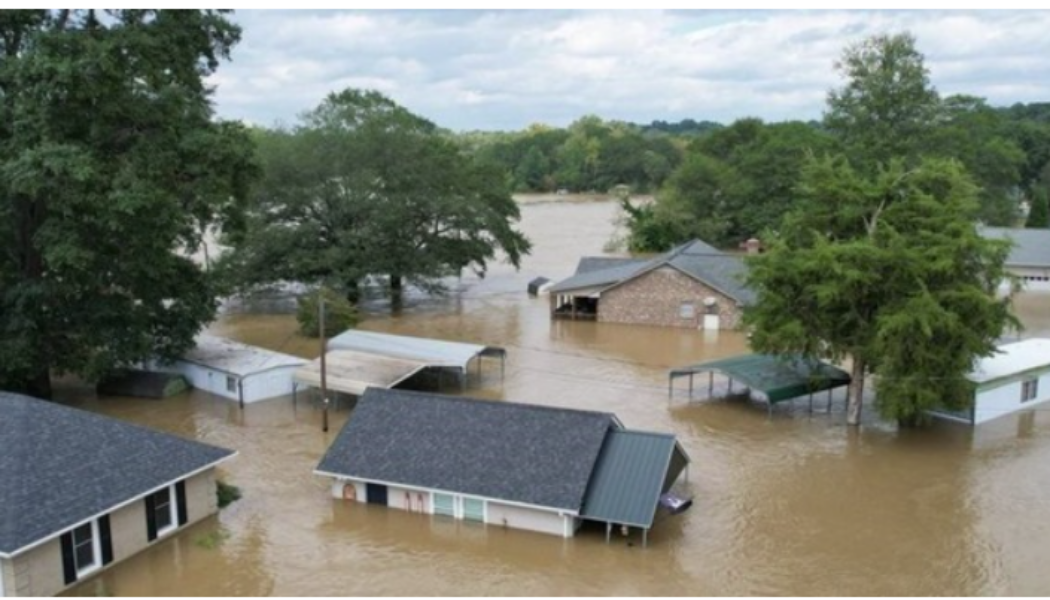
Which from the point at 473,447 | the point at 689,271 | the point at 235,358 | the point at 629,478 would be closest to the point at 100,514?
the point at 473,447

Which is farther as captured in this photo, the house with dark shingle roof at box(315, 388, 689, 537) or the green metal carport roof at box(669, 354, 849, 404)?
the green metal carport roof at box(669, 354, 849, 404)

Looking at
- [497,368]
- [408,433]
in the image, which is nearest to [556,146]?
[497,368]

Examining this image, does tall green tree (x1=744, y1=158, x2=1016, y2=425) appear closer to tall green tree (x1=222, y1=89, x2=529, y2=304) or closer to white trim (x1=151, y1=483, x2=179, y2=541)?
white trim (x1=151, y1=483, x2=179, y2=541)

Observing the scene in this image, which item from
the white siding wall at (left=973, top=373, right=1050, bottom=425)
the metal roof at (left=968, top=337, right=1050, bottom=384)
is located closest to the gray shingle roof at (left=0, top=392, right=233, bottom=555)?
the white siding wall at (left=973, top=373, right=1050, bottom=425)

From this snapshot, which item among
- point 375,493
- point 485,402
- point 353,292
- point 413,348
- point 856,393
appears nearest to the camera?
point 375,493

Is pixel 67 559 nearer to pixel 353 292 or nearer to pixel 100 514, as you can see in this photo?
pixel 100 514

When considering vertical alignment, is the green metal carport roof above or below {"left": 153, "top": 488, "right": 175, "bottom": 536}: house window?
above
